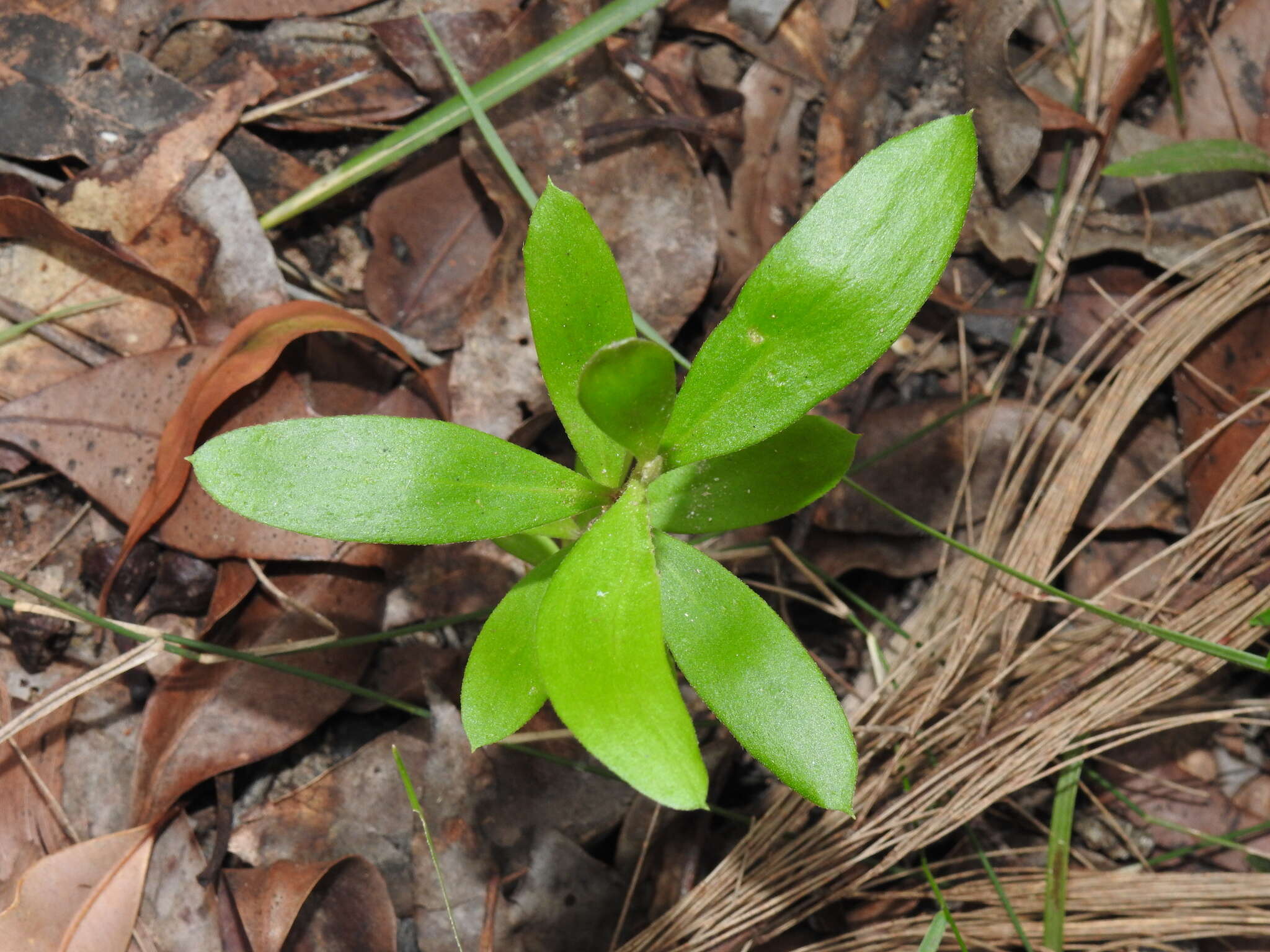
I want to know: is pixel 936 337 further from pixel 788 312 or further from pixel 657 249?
pixel 788 312

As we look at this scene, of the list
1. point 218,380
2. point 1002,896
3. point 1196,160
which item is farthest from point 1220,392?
point 218,380

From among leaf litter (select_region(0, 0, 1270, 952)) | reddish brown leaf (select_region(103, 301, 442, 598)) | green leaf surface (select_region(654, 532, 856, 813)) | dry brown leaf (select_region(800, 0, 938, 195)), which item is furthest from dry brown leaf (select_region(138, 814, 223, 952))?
dry brown leaf (select_region(800, 0, 938, 195))

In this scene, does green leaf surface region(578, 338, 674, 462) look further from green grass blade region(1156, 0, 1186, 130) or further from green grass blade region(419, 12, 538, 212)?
green grass blade region(1156, 0, 1186, 130)

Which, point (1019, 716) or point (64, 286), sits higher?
point (64, 286)

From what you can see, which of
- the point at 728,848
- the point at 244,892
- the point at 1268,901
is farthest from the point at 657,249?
the point at 1268,901

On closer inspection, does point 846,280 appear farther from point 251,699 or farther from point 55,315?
point 55,315

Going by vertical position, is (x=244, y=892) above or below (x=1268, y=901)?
below

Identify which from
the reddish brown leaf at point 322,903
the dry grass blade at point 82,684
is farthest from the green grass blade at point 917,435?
the dry grass blade at point 82,684
